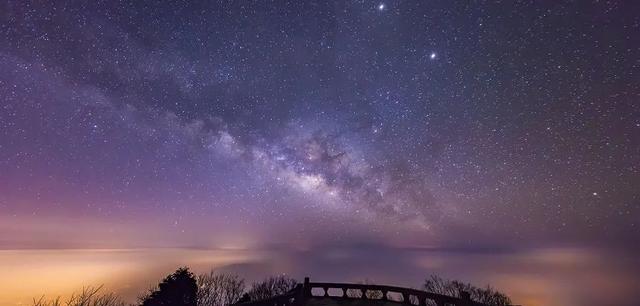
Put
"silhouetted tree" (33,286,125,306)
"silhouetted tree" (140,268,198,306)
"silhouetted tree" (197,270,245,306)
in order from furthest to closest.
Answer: "silhouetted tree" (197,270,245,306) < "silhouetted tree" (140,268,198,306) < "silhouetted tree" (33,286,125,306)

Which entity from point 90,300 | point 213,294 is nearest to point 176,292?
point 213,294

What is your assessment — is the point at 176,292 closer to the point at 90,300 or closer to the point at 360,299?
the point at 360,299

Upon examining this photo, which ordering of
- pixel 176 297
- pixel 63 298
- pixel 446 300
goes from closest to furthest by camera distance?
pixel 446 300
pixel 176 297
pixel 63 298

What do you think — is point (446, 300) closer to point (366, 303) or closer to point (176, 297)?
point (366, 303)

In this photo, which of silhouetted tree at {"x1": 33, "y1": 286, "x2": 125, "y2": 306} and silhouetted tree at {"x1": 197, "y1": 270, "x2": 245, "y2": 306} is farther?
silhouetted tree at {"x1": 197, "y1": 270, "x2": 245, "y2": 306}

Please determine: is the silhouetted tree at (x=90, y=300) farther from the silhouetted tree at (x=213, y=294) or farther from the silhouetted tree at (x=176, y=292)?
the silhouetted tree at (x=213, y=294)

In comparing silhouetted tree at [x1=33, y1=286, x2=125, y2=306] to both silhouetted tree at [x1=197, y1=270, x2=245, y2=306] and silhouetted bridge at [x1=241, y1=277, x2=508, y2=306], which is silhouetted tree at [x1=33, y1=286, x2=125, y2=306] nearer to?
silhouetted tree at [x1=197, y1=270, x2=245, y2=306]

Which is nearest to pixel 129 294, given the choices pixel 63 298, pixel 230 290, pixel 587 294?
pixel 63 298

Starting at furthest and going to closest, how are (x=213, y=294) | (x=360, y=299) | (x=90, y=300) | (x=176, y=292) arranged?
(x=90, y=300) < (x=213, y=294) < (x=176, y=292) < (x=360, y=299)

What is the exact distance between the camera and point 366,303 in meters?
12.0

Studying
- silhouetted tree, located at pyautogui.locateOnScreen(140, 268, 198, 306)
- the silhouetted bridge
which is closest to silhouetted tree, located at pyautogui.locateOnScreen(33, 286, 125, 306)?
silhouetted tree, located at pyautogui.locateOnScreen(140, 268, 198, 306)

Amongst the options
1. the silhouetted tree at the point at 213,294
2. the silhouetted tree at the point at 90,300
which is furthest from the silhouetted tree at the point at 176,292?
the silhouetted tree at the point at 213,294

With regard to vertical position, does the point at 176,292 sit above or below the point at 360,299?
below

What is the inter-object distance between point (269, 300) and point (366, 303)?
15.0ft
